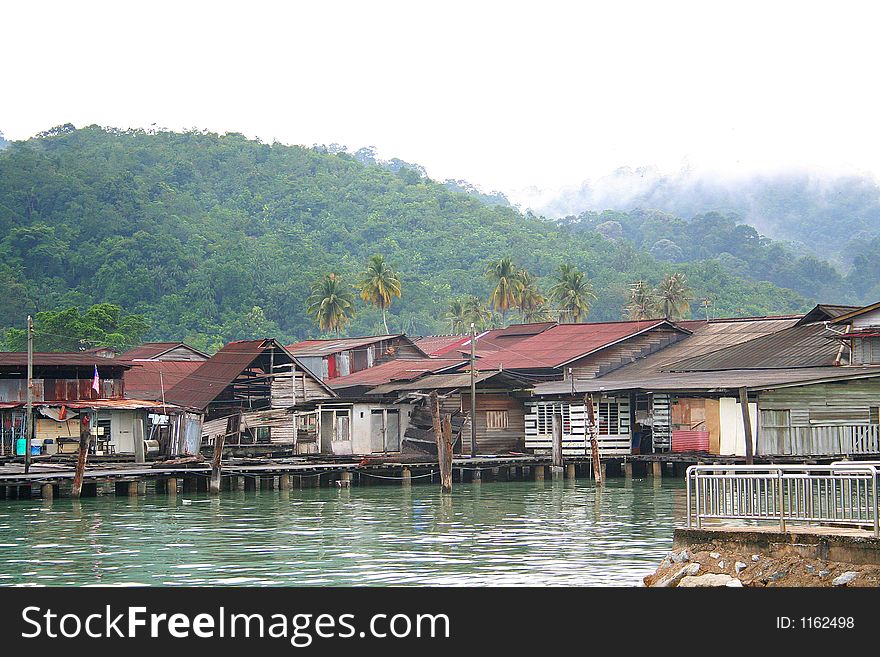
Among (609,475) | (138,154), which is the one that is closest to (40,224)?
(138,154)

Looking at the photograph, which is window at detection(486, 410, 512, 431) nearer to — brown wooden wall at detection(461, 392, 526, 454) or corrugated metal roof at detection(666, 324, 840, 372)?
brown wooden wall at detection(461, 392, 526, 454)

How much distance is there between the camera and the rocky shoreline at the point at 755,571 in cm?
1915

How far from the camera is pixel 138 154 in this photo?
566 ft

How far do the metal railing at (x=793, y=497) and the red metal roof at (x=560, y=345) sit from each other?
4592cm

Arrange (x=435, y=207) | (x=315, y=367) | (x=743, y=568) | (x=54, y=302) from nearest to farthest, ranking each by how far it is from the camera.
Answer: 1. (x=743, y=568)
2. (x=315, y=367)
3. (x=54, y=302)
4. (x=435, y=207)

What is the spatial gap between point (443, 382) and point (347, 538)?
2968 centimetres

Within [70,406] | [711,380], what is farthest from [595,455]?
[70,406]

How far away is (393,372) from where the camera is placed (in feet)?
244

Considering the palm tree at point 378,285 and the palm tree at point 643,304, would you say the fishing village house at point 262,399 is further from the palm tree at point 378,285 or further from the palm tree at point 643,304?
the palm tree at point 643,304

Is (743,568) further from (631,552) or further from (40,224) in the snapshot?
(40,224)

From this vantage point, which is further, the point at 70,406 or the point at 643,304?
the point at 643,304

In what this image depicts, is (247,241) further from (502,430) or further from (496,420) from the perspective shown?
(502,430)

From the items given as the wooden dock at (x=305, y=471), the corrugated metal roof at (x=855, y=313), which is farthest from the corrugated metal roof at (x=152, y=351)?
the corrugated metal roof at (x=855, y=313)
